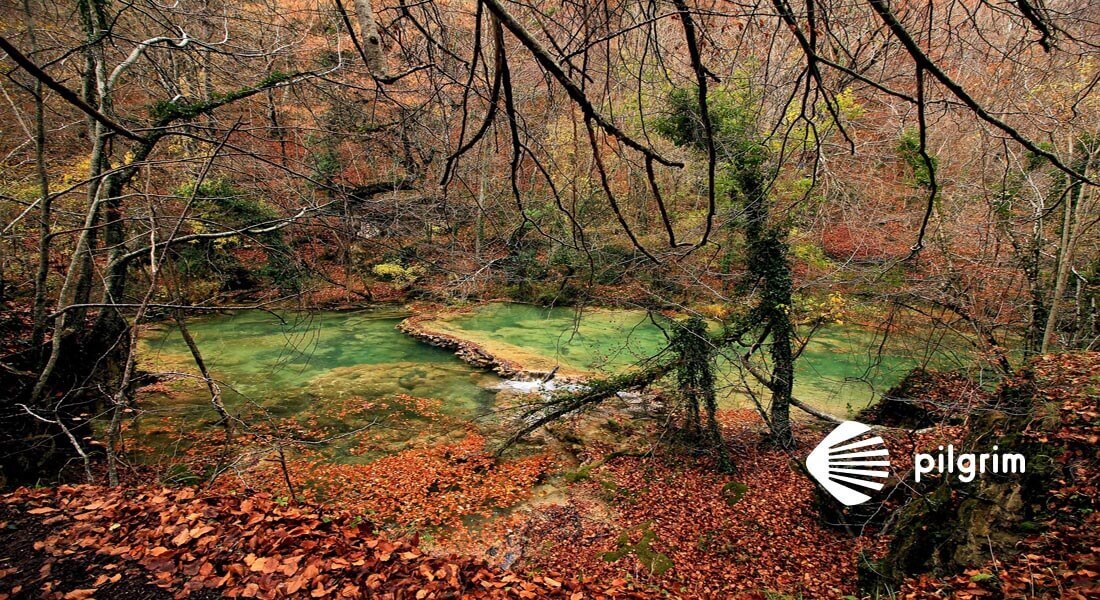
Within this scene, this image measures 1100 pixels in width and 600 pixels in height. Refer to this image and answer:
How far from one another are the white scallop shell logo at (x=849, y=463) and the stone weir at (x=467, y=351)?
5931mm

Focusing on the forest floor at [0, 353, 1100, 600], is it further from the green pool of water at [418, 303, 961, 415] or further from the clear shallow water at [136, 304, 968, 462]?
the green pool of water at [418, 303, 961, 415]

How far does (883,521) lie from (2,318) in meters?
10.8

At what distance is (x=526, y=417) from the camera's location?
347 inches

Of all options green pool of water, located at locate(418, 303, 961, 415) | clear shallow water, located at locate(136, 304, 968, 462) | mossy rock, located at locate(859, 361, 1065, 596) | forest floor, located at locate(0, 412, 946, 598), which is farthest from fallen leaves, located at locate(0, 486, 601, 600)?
green pool of water, located at locate(418, 303, 961, 415)

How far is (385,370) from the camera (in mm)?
11398

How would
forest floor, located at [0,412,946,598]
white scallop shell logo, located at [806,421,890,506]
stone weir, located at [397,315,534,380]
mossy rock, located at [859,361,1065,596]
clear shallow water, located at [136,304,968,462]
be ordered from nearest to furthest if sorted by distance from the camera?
forest floor, located at [0,412,946,598] → mossy rock, located at [859,361,1065,596] → white scallop shell logo, located at [806,421,890,506] → clear shallow water, located at [136,304,968,462] → stone weir, located at [397,315,534,380]

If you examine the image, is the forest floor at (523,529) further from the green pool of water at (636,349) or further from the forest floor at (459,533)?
the green pool of water at (636,349)

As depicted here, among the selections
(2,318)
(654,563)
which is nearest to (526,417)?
(654,563)

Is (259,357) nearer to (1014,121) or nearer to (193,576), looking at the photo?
(193,576)

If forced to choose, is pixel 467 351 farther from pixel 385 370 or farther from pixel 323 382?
pixel 323 382

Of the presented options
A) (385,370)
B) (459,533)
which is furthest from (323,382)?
→ (459,533)

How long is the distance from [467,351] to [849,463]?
9026 mm

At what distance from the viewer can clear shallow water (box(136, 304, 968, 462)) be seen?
8.26m

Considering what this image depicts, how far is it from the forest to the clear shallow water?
14 centimetres
